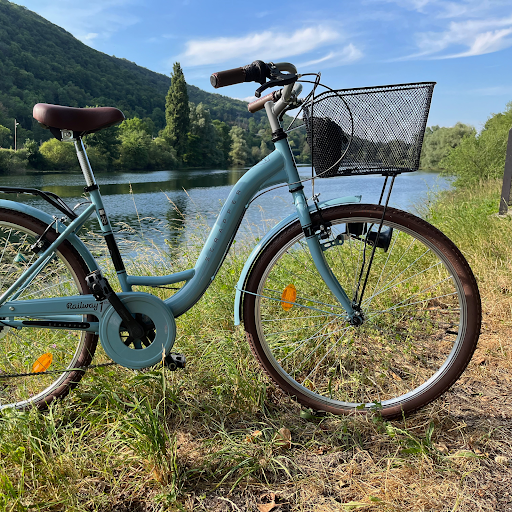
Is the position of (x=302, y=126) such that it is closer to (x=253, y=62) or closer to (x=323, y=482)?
(x=253, y=62)

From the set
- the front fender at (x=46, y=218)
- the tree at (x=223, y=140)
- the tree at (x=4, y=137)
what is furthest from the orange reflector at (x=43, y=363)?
the tree at (x=223, y=140)

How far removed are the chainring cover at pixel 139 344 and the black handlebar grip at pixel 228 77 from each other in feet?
3.03

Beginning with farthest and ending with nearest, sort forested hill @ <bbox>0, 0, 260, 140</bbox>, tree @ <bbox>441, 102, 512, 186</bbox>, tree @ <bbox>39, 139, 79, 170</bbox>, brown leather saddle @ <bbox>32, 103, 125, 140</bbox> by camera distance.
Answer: forested hill @ <bbox>0, 0, 260, 140</bbox>
tree @ <bbox>39, 139, 79, 170</bbox>
tree @ <bbox>441, 102, 512, 186</bbox>
brown leather saddle @ <bbox>32, 103, 125, 140</bbox>

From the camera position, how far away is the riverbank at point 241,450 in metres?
1.25

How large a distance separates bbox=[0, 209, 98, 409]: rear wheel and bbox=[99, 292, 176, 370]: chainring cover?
0.15m

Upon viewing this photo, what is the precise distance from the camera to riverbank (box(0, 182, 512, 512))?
125cm

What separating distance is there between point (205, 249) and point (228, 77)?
2.38 ft

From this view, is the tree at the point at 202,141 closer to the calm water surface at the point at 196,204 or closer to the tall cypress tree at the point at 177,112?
the tall cypress tree at the point at 177,112

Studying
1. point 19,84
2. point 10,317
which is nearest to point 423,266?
Result: point 10,317

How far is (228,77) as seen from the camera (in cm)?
140

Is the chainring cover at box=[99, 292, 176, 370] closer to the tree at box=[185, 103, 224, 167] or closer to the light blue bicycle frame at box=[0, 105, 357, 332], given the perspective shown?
the light blue bicycle frame at box=[0, 105, 357, 332]

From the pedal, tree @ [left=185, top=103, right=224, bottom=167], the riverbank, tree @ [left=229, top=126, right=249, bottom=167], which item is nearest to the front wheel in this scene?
the riverbank

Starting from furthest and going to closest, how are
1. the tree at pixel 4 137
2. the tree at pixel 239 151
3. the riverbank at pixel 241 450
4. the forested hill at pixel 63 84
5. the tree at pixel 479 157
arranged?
the forested hill at pixel 63 84, the tree at pixel 239 151, the tree at pixel 4 137, the tree at pixel 479 157, the riverbank at pixel 241 450

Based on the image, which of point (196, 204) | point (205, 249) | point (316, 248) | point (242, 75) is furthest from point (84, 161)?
point (196, 204)
